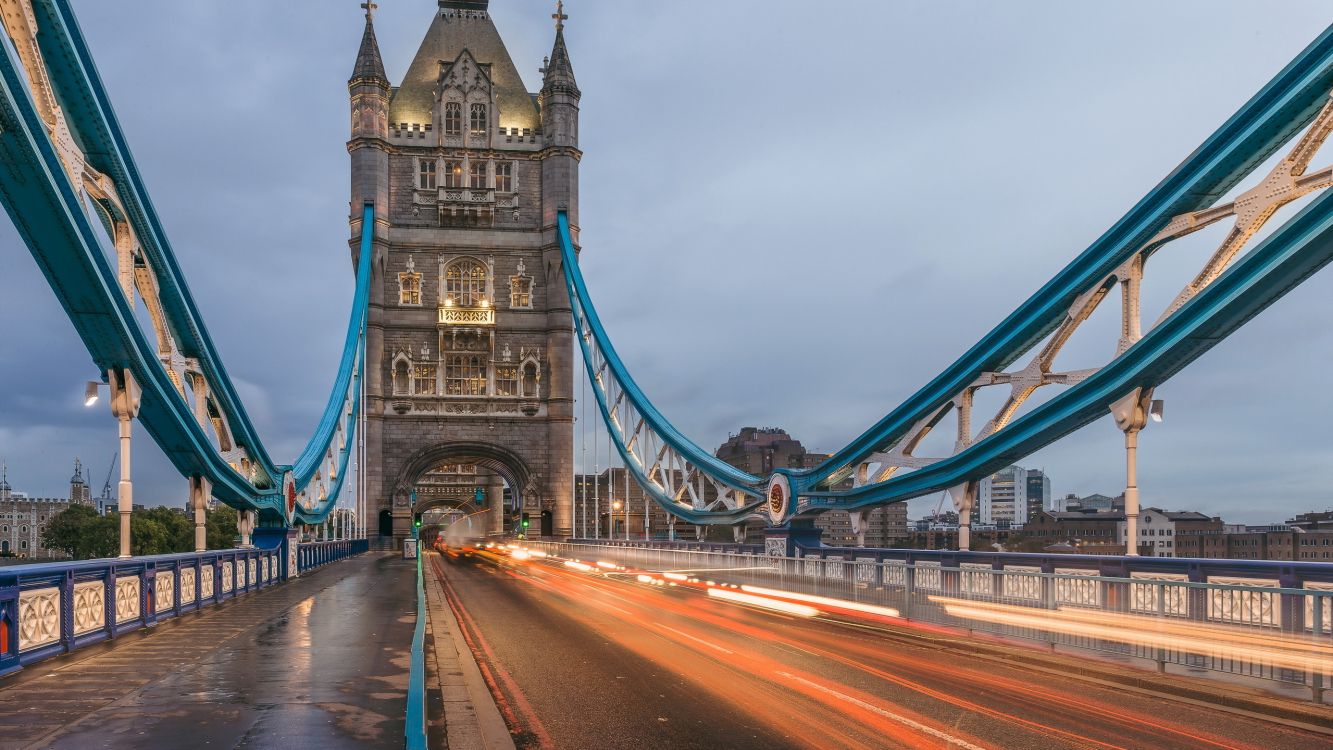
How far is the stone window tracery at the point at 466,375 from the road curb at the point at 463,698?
56714 millimetres

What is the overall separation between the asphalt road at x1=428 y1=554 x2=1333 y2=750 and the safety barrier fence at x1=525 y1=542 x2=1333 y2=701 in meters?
1.38

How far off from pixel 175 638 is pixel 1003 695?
11184 mm

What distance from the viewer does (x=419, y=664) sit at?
952 centimetres

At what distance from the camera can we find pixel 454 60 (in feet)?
255

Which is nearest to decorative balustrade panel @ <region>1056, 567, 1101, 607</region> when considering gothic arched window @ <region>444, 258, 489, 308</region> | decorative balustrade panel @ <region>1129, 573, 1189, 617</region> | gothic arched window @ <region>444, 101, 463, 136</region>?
decorative balustrade panel @ <region>1129, 573, 1189, 617</region>

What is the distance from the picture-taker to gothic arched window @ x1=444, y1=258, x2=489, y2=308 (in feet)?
242

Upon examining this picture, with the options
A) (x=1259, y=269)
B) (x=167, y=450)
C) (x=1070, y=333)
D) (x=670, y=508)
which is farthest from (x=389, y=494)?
(x=1259, y=269)

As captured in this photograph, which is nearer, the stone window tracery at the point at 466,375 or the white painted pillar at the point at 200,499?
the white painted pillar at the point at 200,499

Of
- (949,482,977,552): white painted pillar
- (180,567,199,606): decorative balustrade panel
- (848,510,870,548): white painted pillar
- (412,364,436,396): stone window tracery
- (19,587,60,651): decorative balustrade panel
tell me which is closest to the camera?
(19,587,60,651): decorative balustrade panel

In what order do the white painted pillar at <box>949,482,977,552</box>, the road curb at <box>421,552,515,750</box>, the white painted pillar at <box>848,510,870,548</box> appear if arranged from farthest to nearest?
1. the white painted pillar at <box>848,510,870,548</box>
2. the white painted pillar at <box>949,482,977,552</box>
3. the road curb at <box>421,552,515,750</box>

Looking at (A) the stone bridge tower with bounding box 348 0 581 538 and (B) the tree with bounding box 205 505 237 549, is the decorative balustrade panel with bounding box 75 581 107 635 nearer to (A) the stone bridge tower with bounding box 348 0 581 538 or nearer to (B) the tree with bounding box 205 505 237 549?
(A) the stone bridge tower with bounding box 348 0 581 538

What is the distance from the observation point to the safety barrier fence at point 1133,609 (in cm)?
1185

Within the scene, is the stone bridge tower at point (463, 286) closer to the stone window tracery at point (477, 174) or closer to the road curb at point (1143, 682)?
the stone window tracery at point (477, 174)

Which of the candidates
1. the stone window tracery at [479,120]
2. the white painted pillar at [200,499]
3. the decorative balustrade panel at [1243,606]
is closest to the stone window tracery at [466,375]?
the stone window tracery at [479,120]
